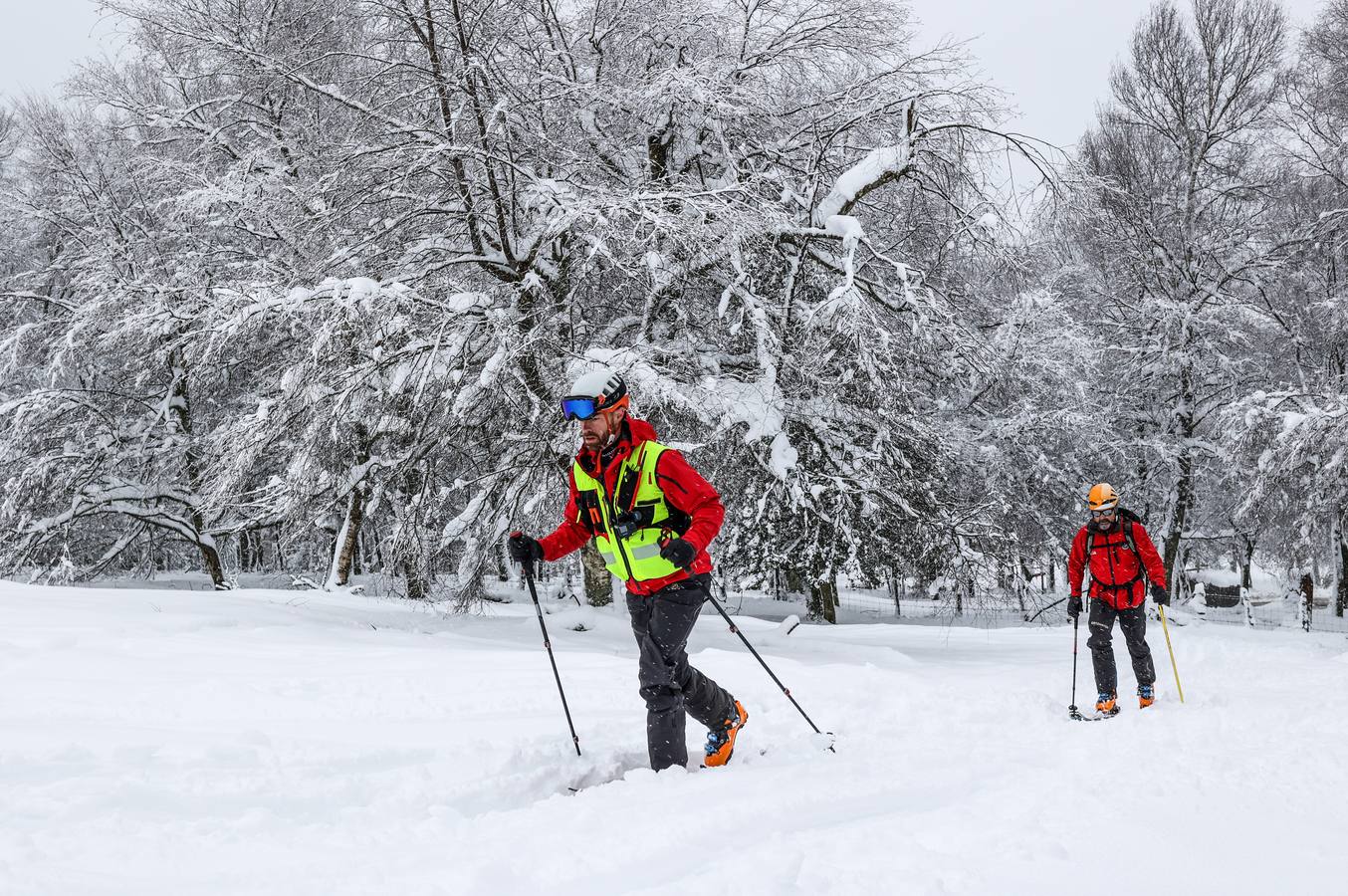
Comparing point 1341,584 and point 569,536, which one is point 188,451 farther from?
point 1341,584

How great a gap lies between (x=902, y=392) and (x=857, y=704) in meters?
3.91

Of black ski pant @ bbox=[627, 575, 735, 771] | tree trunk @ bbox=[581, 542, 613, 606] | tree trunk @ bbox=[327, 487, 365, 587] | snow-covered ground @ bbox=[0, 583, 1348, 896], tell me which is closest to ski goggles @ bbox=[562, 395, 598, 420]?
black ski pant @ bbox=[627, 575, 735, 771]

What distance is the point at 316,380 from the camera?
27.0ft

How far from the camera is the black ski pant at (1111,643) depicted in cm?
686

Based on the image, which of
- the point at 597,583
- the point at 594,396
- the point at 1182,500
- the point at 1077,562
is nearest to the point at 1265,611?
the point at 1182,500

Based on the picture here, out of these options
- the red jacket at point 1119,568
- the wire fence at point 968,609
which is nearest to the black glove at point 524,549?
the red jacket at point 1119,568

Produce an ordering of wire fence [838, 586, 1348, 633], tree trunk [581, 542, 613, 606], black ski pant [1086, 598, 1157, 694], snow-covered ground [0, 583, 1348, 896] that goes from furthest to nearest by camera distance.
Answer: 1. wire fence [838, 586, 1348, 633]
2. tree trunk [581, 542, 613, 606]
3. black ski pant [1086, 598, 1157, 694]
4. snow-covered ground [0, 583, 1348, 896]

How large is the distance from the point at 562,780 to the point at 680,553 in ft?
4.04

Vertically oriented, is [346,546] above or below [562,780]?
above

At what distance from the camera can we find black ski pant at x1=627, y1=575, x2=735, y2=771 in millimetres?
4320

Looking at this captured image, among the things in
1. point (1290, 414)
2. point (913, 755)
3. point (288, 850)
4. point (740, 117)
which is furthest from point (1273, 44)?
point (288, 850)

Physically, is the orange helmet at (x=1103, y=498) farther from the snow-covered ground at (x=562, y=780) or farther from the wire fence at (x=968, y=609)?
the wire fence at (x=968, y=609)

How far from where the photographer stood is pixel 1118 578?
7211mm

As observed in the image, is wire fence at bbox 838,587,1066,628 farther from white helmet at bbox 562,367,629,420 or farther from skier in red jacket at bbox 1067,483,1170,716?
white helmet at bbox 562,367,629,420
